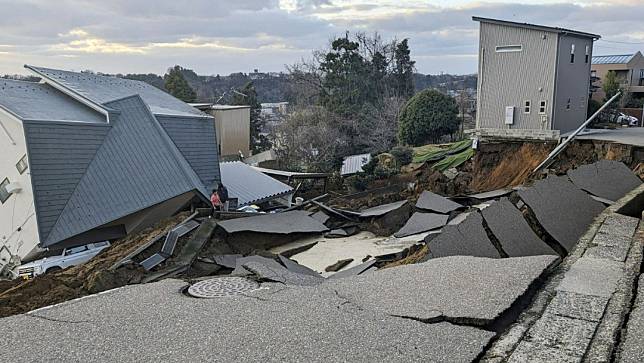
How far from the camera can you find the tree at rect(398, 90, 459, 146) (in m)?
30.5

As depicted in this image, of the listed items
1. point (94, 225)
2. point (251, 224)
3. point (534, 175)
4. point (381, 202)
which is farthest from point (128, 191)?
point (534, 175)

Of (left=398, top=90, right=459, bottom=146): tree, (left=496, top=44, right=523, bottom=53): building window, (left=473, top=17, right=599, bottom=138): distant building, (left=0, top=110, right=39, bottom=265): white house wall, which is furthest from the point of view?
(left=398, top=90, right=459, bottom=146): tree

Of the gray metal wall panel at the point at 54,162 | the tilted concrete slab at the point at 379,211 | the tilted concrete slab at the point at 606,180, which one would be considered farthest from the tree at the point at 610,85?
the gray metal wall panel at the point at 54,162

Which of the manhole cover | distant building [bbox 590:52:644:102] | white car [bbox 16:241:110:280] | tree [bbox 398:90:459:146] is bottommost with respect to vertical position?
white car [bbox 16:241:110:280]

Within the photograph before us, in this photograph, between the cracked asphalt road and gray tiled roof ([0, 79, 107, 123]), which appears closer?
the cracked asphalt road

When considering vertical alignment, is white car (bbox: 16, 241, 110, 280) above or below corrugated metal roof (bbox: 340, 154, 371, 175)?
below

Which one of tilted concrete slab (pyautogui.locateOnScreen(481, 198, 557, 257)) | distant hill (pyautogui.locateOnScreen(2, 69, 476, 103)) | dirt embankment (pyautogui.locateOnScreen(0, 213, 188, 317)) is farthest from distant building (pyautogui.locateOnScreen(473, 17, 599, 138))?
distant hill (pyautogui.locateOnScreen(2, 69, 476, 103))

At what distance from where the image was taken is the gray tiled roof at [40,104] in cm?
1608

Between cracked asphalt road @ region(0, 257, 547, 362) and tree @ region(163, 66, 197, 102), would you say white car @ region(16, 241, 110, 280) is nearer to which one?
cracked asphalt road @ region(0, 257, 547, 362)

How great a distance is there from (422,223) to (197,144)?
33.9ft

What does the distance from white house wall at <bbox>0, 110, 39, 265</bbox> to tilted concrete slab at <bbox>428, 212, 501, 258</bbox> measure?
11898mm

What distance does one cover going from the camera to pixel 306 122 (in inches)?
1510

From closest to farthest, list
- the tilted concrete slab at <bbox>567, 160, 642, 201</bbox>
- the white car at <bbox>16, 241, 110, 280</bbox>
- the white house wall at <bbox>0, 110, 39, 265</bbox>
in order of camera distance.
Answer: the tilted concrete slab at <bbox>567, 160, 642, 201</bbox> → the white car at <bbox>16, 241, 110, 280</bbox> → the white house wall at <bbox>0, 110, 39, 265</bbox>

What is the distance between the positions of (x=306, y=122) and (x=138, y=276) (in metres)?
29.7
